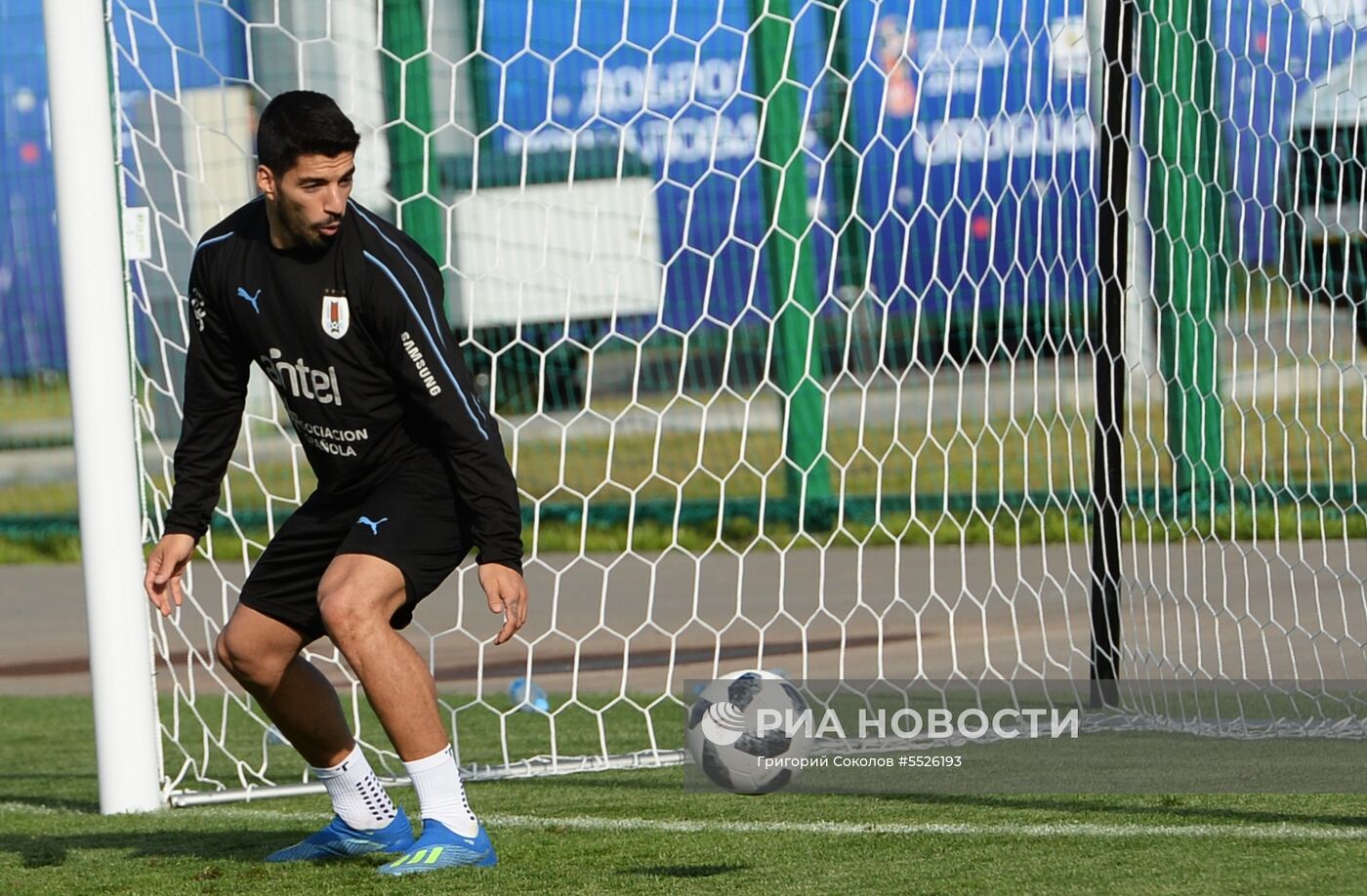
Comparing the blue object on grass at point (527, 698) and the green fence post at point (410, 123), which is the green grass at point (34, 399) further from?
the blue object on grass at point (527, 698)

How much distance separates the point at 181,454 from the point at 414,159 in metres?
4.12

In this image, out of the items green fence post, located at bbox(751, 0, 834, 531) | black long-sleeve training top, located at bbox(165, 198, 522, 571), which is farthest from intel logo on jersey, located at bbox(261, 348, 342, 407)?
green fence post, located at bbox(751, 0, 834, 531)

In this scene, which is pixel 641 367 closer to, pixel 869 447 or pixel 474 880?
pixel 869 447

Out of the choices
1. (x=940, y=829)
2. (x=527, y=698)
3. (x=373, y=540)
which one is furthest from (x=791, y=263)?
(x=373, y=540)

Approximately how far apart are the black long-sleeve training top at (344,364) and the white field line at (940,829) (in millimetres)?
926

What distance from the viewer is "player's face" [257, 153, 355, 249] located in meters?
3.66

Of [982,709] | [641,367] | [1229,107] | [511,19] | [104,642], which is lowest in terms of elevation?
[982,709]

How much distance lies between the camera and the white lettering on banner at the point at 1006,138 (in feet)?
20.8

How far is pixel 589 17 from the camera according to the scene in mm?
9195

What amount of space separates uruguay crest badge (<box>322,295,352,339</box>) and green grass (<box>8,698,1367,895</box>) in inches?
43.8

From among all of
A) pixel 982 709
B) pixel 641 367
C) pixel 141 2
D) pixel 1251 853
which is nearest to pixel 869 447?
pixel 641 367

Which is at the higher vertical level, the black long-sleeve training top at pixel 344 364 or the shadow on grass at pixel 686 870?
the black long-sleeve training top at pixel 344 364

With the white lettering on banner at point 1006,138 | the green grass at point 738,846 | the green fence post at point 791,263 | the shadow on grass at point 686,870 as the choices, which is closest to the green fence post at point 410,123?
the green fence post at point 791,263

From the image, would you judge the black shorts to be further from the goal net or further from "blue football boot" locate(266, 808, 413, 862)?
the goal net
